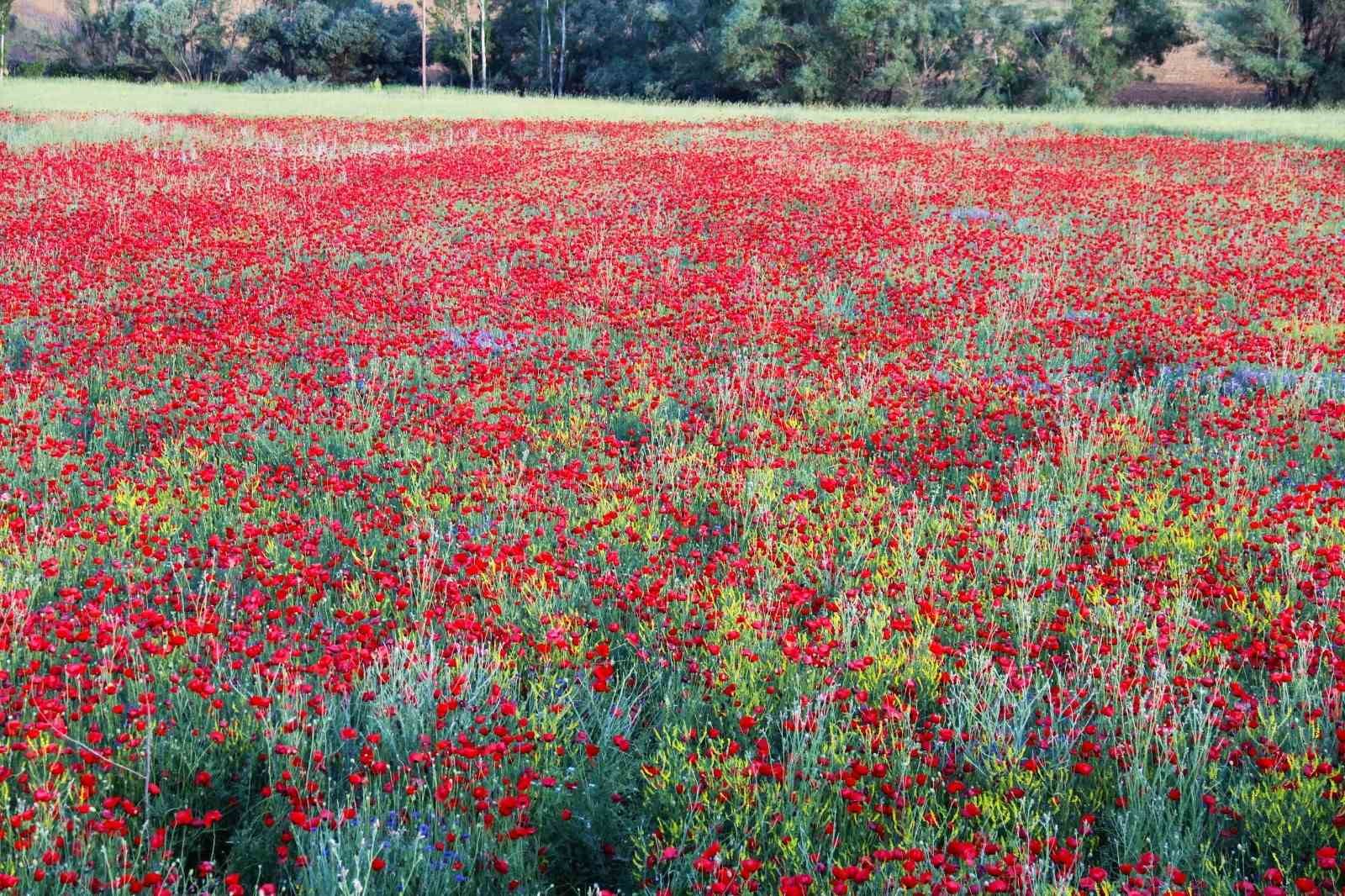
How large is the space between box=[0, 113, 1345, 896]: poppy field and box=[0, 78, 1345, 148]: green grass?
63.5 ft

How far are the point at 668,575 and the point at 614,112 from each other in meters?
33.6

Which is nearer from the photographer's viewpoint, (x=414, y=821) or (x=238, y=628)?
(x=414, y=821)

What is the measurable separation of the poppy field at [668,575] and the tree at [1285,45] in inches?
1715

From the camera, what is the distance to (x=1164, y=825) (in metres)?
3.02

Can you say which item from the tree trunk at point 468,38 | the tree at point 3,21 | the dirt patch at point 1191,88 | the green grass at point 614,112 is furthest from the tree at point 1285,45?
the tree at point 3,21

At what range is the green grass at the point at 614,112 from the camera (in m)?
27.2

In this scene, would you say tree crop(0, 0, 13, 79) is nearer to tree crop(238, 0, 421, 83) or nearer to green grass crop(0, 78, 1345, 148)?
tree crop(238, 0, 421, 83)

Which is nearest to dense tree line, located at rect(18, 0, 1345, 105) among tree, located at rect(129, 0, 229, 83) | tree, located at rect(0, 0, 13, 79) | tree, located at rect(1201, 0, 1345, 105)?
tree, located at rect(1201, 0, 1345, 105)

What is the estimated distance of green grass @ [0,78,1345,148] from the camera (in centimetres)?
2719

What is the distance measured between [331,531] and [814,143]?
19838mm

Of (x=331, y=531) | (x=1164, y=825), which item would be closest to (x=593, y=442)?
(x=331, y=531)

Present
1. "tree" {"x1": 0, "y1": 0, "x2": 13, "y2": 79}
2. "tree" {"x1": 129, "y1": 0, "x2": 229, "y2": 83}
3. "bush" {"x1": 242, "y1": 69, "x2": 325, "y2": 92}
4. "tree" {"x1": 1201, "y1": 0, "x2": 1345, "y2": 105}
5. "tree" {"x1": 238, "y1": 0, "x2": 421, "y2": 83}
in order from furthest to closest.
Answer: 1. "tree" {"x1": 129, "y1": 0, "x2": 229, "y2": 83}
2. "tree" {"x1": 238, "y1": 0, "x2": 421, "y2": 83}
3. "tree" {"x1": 0, "y1": 0, "x2": 13, "y2": 79}
4. "bush" {"x1": 242, "y1": 69, "x2": 325, "y2": 92}
5. "tree" {"x1": 1201, "y1": 0, "x2": 1345, "y2": 105}

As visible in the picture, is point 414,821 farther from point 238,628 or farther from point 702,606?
point 702,606

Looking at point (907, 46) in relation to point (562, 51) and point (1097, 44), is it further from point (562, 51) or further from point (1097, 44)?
point (562, 51)
